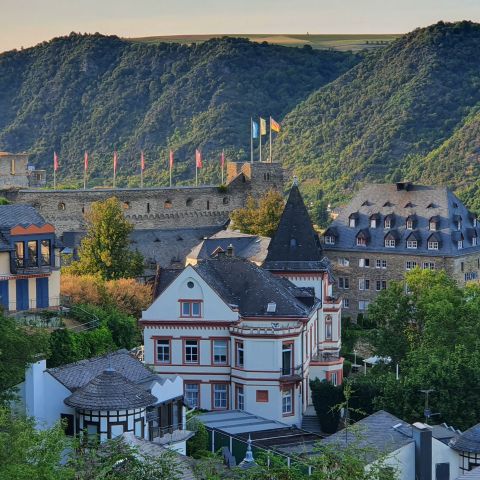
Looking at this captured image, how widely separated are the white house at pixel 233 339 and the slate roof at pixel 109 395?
11500 millimetres

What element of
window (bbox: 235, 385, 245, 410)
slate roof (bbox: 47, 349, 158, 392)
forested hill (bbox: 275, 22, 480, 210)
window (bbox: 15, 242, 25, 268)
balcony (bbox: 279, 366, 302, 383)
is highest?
forested hill (bbox: 275, 22, 480, 210)

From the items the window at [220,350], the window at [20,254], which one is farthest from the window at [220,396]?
the window at [20,254]

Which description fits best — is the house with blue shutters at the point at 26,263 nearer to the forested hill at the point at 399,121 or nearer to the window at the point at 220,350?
the window at the point at 220,350

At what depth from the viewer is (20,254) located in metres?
56.2

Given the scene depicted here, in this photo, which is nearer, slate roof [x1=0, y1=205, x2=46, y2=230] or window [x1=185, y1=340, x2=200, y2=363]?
slate roof [x1=0, y1=205, x2=46, y2=230]

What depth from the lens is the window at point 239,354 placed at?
59.1 m

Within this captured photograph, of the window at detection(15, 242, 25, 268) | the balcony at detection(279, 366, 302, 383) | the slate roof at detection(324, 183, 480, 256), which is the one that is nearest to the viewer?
the window at detection(15, 242, 25, 268)

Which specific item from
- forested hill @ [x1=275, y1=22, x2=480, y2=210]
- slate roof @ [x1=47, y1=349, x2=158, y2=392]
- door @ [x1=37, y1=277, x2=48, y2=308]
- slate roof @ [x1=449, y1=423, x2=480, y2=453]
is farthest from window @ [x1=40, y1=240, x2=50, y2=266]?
forested hill @ [x1=275, y1=22, x2=480, y2=210]

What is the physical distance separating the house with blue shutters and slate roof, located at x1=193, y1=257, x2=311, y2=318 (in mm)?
5884

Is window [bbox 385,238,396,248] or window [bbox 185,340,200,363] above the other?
window [bbox 385,238,396,248]

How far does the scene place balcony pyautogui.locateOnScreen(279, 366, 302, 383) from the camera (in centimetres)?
5831

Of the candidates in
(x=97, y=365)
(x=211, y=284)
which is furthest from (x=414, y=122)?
(x=97, y=365)

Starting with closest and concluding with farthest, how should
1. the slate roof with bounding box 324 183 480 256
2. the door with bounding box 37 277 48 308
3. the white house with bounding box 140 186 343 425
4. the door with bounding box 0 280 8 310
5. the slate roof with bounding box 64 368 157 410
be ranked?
1. the slate roof with bounding box 64 368 157 410
2. the door with bounding box 0 280 8 310
3. the door with bounding box 37 277 48 308
4. the white house with bounding box 140 186 343 425
5. the slate roof with bounding box 324 183 480 256

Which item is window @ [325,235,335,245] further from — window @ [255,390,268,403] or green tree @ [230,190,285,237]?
window @ [255,390,268,403]
